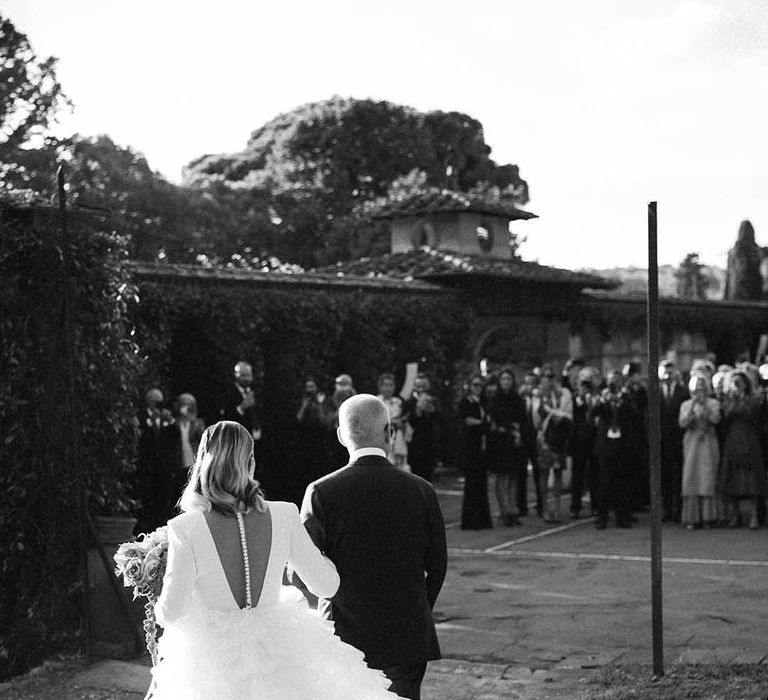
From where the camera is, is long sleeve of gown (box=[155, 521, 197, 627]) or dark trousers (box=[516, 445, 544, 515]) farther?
dark trousers (box=[516, 445, 544, 515])

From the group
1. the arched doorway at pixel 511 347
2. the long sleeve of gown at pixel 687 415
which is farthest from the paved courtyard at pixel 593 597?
the arched doorway at pixel 511 347

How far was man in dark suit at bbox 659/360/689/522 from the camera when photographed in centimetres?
1586

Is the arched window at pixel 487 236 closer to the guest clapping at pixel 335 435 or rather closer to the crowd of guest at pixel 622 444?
the crowd of guest at pixel 622 444

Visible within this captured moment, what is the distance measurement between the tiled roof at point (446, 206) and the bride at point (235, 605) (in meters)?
A: 24.3

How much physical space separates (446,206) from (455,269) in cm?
478

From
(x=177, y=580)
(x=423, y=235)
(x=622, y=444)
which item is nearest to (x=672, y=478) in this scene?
(x=622, y=444)

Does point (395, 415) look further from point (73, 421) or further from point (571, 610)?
point (73, 421)

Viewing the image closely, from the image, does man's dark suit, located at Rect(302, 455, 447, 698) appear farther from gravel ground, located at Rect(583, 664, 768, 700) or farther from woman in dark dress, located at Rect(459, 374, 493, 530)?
woman in dark dress, located at Rect(459, 374, 493, 530)

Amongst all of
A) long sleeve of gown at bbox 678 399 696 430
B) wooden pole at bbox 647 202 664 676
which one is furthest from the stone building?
wooden pole at bbox 647 202 664 676

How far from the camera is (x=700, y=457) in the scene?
1530 centimetres

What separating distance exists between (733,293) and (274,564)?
4712 cm

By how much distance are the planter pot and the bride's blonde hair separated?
13.6ft

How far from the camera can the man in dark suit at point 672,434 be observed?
52.0 feet

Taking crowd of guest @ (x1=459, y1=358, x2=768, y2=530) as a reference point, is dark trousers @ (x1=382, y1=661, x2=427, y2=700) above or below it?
below
